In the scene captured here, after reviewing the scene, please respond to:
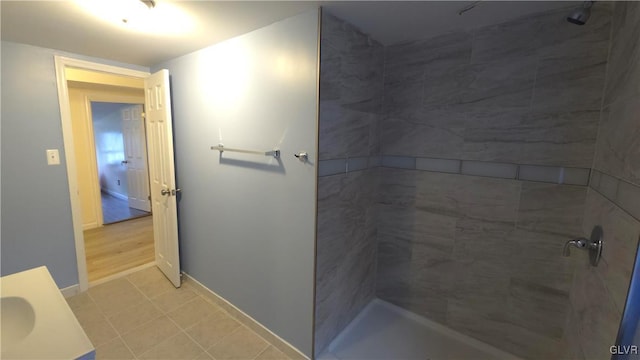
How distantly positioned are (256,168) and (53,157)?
5.95 ft

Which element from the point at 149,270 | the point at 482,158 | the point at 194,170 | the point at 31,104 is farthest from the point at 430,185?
the point at 31,104

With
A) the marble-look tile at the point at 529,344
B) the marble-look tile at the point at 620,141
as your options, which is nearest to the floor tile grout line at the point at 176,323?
the marble-look tile at the point at 529,344

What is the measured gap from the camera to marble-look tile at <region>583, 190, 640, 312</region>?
88 cm

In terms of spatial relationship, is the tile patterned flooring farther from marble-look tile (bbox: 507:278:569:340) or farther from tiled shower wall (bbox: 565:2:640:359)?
tiled shower wall (bbox: 565:2:640:359)

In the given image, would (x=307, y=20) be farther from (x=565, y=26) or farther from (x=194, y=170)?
(x=194, y=170)

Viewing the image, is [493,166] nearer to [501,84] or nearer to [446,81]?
[501,84]

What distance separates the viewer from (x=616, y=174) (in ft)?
3.59

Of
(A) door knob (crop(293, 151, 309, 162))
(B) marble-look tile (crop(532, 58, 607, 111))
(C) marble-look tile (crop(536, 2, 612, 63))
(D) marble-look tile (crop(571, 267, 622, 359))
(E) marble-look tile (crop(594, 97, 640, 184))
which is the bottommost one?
(D) marble-look tile (crop(571, 267, 622, 359))

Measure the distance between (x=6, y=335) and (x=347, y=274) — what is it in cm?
166

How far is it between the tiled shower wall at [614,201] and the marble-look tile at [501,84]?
1.09ft

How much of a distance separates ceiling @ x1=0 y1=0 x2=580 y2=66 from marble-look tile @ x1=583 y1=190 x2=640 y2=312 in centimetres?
109

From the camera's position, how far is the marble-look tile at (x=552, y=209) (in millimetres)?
1507

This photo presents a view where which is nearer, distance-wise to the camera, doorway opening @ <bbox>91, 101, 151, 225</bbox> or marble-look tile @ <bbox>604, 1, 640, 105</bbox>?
marble-look tile @ <bbox>604, 1, 640, 105</bbox>

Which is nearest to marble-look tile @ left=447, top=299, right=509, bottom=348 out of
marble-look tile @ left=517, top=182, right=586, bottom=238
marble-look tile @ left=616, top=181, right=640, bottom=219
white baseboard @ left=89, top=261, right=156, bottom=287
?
marble-look tile @ left=517, top=182, right=586, bottom=238
